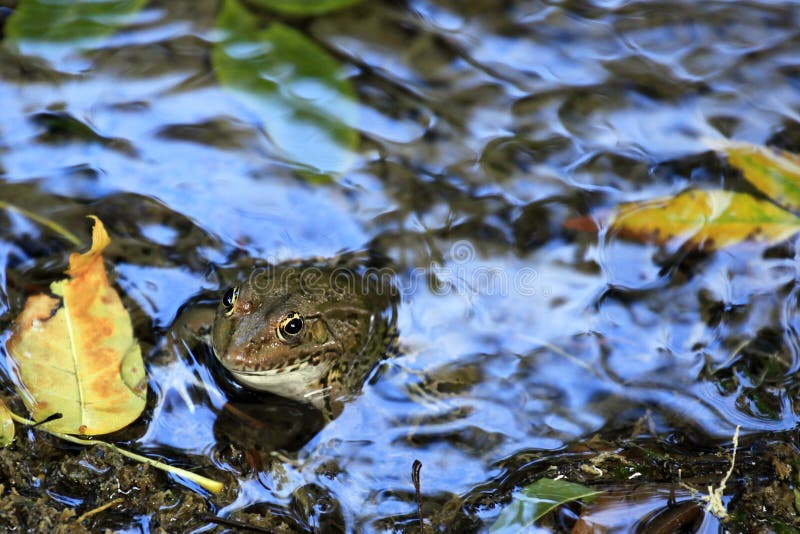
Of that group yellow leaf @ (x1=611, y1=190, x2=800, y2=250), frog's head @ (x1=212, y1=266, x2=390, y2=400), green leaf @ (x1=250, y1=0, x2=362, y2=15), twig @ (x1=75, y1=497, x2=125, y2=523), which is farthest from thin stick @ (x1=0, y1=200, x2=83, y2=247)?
yellow leaf @ (x1=611, y1=190, x2=800, y2=250)

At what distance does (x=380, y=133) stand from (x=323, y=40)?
837mm

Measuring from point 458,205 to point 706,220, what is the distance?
1.47 m

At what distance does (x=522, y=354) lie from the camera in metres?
3.81

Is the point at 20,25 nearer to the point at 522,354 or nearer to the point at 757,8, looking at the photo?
the point at 522,354

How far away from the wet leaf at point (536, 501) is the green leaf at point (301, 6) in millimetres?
3351

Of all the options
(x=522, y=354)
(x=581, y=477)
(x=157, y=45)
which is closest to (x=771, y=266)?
(x=522, y=354)

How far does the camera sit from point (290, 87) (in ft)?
14.5

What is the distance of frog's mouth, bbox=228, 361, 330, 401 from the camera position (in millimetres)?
3506

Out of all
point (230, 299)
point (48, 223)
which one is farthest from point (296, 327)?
point (48, 223)

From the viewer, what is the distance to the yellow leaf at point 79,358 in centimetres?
307

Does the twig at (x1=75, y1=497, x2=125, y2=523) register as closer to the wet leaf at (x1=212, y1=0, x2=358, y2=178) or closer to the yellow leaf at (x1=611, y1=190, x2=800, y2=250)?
the wet leaf at (x1=212, y1=0, x2=358, y2=178)

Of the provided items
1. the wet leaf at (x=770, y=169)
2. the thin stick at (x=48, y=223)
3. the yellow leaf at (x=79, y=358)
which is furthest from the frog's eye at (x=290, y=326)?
the wet leaf at (x=770, y=169)

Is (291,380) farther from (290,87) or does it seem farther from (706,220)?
(706,220)

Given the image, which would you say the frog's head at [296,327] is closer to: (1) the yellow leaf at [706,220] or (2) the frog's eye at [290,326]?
(2) the frog's eye at [290,326]
